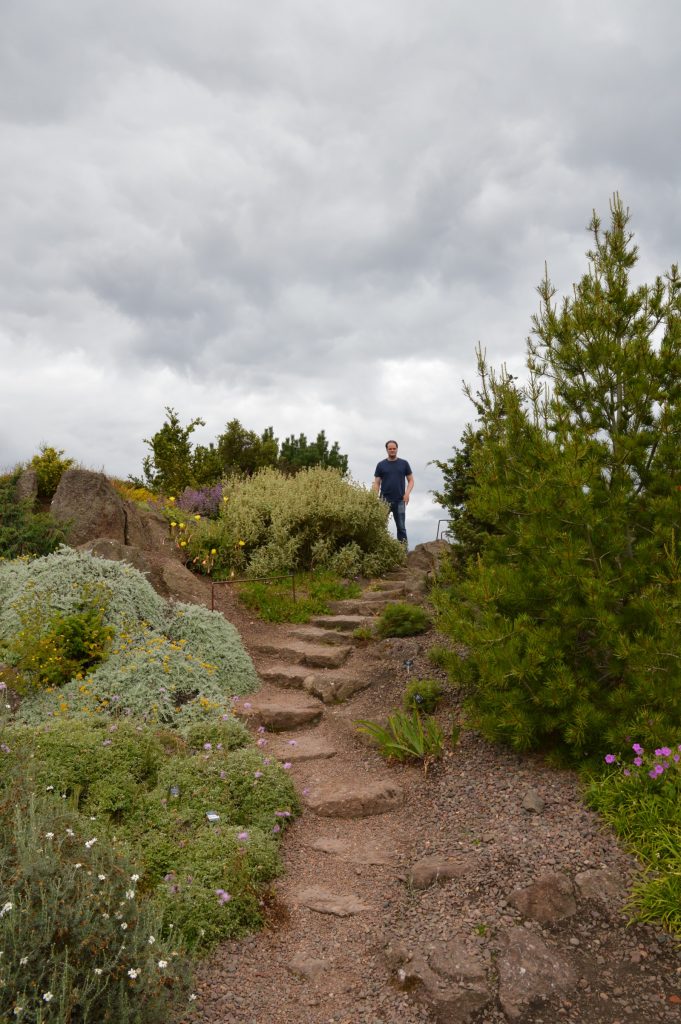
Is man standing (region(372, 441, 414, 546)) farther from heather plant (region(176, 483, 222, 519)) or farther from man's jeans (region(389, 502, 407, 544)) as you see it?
heather plant (region(176, 483, 222, 519))

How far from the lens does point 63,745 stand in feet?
17.6

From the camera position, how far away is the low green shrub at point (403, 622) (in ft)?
30.5

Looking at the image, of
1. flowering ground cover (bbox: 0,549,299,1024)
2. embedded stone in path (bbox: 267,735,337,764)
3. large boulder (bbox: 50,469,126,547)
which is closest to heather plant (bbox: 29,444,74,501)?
large boulder (bbox: 50,469,126,547)

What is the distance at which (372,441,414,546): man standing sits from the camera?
564 inches

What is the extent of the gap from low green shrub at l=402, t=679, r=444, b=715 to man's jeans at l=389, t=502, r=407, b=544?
7.48m

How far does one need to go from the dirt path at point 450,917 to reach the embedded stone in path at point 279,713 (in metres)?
1.43

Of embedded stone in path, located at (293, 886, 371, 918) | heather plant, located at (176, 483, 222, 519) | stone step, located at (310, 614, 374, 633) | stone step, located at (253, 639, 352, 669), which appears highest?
heather plant, located at (176, 483, 222, 519)

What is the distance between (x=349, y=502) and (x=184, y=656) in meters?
5.97

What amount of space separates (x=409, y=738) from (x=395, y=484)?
8.43 meters

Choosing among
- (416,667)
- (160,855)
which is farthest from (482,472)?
(160,855)

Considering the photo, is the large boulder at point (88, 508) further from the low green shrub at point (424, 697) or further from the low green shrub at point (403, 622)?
the low green shrub at point (424, 697)

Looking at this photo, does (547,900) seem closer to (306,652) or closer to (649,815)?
(649,815)

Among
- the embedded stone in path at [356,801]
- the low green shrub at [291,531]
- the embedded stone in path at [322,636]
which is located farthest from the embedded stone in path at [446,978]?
the low green shrub at [291,531]

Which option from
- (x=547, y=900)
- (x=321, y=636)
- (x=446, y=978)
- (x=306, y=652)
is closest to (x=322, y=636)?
(x=321, y=636)
